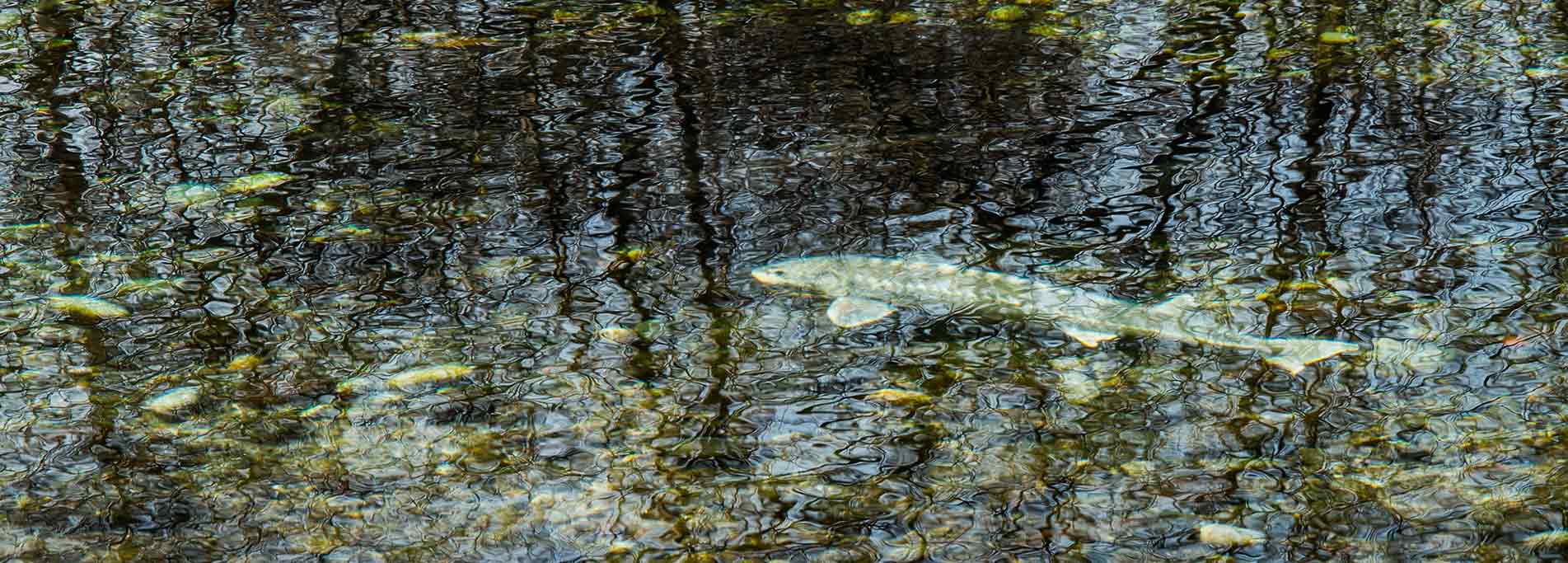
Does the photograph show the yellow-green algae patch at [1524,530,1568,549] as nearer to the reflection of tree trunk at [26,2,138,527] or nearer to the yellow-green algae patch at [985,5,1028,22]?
the reflection of tree trunk at [26,2,138,527]

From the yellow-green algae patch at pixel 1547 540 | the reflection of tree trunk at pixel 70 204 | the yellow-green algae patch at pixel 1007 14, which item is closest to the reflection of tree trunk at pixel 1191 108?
the yellow-green algae patch at pixel 1007 14

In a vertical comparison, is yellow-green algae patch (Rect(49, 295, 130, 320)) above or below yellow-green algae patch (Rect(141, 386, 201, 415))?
below

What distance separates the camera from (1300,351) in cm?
288

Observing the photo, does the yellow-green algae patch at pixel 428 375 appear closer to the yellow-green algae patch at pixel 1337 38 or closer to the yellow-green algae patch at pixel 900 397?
the yellow-green algae patch at pixel 900 397

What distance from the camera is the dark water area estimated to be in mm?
2410

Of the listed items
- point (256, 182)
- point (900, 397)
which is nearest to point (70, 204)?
point (256, 182)

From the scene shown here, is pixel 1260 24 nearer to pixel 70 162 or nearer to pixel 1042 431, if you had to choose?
pixel 1042 431

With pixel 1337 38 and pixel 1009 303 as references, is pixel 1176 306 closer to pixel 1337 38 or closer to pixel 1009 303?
pixel 1009 303

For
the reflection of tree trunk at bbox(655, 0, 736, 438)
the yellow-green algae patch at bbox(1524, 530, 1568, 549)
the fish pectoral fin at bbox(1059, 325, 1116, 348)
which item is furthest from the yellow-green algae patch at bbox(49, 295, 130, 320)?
the yellow-green algae patch at bbox(1524, 530, 1568, 549)

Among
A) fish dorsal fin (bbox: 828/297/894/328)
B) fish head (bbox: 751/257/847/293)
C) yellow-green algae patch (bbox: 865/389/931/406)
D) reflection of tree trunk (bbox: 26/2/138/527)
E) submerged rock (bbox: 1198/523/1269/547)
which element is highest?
submerged rock (bbox: 1198/523/1269/547)

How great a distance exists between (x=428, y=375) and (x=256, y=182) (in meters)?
1.41

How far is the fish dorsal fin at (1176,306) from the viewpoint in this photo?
3070 millimetres

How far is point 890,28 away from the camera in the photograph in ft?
17.7

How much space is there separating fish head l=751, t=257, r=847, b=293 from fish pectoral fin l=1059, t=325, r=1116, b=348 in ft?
1.73
